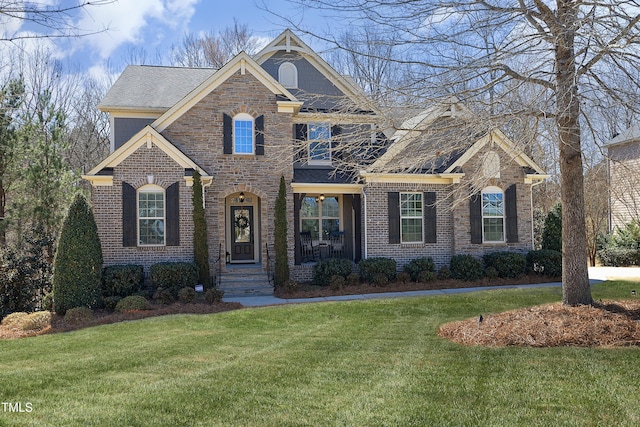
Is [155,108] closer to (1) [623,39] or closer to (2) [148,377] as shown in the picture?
(2) [148,377]

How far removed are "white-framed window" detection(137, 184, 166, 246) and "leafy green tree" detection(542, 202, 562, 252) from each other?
501 inches

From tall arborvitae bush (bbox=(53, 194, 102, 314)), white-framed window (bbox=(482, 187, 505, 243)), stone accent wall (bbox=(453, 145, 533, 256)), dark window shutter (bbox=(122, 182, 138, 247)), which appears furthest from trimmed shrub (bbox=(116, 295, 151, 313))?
white-framed window (bbox=(482, 187, 505, 243))

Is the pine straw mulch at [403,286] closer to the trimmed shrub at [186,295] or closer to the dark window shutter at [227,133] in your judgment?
the trimmed shrub at [186,295]

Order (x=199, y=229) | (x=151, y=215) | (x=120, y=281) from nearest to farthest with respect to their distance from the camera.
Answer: (x=120, y=281), (x=199, y=229), (x=151, y=215)

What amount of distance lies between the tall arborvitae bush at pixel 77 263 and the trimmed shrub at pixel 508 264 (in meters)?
11.9

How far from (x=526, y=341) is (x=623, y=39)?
4.22 metres

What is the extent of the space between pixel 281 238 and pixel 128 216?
14.9 feet

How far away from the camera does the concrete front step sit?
1538cm

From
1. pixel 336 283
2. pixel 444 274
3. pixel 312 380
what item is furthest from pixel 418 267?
pixel 312 380

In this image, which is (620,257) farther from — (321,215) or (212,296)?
(212,296)

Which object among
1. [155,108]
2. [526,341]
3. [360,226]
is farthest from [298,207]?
[526,341]

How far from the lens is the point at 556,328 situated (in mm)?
7500

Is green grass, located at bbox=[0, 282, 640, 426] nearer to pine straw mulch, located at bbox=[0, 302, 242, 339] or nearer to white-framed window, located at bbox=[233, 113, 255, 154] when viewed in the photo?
pine straw mulch, located at bbox=[0, 302, 242, 339]

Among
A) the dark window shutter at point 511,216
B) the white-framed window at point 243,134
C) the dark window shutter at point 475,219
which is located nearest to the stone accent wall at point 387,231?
the dark window shutter at point 475,219
